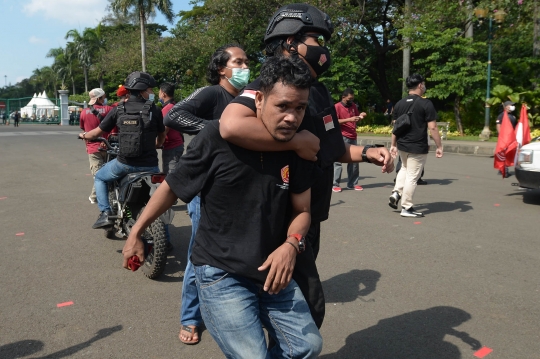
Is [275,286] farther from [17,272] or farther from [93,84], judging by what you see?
[93,84]

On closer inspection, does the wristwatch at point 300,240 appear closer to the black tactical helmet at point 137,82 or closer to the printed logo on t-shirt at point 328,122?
the printed logo on t-shirt at point 328,122

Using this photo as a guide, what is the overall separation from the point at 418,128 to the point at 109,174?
4167mm

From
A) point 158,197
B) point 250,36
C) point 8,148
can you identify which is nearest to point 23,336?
point 158,197

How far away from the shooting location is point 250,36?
88.9 ft

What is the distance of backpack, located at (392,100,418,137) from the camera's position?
7.23 meters

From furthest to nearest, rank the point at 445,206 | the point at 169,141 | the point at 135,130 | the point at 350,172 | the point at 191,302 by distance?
the point at 350,172, the point at 445,206, the point at 169,141, the point at 135,130, the point at 191,302

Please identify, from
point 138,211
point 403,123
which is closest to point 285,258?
point 138,211

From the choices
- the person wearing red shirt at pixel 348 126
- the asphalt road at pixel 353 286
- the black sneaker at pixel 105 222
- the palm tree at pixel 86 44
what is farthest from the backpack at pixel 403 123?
the palm tree at pixel 86 44

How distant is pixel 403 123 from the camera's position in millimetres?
7242

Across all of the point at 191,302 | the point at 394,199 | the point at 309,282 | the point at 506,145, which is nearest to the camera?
the point at 309,282

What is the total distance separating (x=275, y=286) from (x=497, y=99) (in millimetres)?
20436

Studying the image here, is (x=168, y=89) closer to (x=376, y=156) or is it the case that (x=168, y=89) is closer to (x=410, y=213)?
(x=410, y=213)

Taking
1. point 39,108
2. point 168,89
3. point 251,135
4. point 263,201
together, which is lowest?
point 263,201

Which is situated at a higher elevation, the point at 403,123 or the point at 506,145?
the point at 403,123
